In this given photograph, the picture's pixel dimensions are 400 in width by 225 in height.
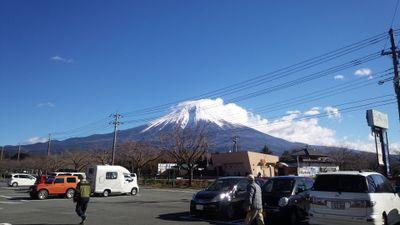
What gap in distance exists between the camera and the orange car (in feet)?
94.8

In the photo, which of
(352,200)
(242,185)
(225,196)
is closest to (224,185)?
(242,185)

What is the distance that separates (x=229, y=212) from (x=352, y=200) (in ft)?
19.1

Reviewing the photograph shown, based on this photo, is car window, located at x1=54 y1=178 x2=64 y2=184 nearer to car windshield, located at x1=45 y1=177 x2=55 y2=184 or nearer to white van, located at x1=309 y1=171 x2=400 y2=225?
car windshield, located at x1=45 y1=177 x2=55 y2=184

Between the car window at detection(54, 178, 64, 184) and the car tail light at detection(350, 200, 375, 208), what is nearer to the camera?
the car tail light at detection(350, 200, 375, 208)

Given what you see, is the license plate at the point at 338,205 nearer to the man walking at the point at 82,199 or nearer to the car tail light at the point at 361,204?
the car tail light at the point at 361,204

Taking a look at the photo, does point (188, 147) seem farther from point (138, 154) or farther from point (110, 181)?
point (110, 181)

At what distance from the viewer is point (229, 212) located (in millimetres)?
15570

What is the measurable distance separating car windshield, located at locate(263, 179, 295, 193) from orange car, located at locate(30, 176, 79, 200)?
771 inches

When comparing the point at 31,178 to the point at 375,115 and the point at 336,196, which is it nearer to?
the point at 375,115

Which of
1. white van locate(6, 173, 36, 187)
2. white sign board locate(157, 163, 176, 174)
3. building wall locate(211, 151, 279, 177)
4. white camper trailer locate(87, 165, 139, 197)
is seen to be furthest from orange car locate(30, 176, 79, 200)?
white sign board locate(157, 163, 176, 174)

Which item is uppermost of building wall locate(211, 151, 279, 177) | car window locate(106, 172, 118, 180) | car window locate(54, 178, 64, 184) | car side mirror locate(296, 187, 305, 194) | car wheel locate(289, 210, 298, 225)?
building wall locate(211, 151, 279, 177)

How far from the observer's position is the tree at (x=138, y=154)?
6719 centimetres

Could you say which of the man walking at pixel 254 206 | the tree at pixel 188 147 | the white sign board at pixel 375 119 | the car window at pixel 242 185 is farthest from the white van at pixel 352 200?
the tree at pixel 188 147

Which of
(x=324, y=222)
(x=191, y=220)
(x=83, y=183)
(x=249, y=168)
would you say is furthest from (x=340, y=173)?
(x=249, y=168)
